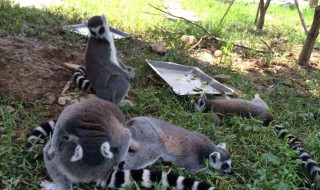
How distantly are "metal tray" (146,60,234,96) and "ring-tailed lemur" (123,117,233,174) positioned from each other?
4.60 feet

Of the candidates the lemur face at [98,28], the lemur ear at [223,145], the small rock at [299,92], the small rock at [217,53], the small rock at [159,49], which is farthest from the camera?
the small rock at [217,53]

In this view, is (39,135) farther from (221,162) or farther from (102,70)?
(221,162)

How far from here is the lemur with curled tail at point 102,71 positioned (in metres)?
4.34

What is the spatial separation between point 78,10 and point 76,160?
19.0 ft

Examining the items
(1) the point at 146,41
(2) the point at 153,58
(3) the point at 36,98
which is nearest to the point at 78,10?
(1) the point at 146,41

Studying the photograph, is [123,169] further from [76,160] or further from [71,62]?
[71,62]

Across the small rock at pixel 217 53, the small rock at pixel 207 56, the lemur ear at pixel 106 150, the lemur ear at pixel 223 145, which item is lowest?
the lemur ear at pixel 223 145

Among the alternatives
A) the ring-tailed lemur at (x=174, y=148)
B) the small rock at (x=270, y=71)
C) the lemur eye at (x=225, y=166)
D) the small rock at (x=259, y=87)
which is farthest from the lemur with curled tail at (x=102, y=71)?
the small rock at (x=270, y=71)

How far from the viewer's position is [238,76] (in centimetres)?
612

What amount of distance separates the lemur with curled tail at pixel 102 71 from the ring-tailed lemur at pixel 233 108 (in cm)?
103

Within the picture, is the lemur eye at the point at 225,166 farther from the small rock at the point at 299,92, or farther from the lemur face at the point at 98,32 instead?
the small rock at the point at 299,92

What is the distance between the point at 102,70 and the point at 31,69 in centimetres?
98

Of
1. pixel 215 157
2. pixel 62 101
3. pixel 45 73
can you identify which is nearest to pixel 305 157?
pixel 215 157

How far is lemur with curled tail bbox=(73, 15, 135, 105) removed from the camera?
14.2 feet
